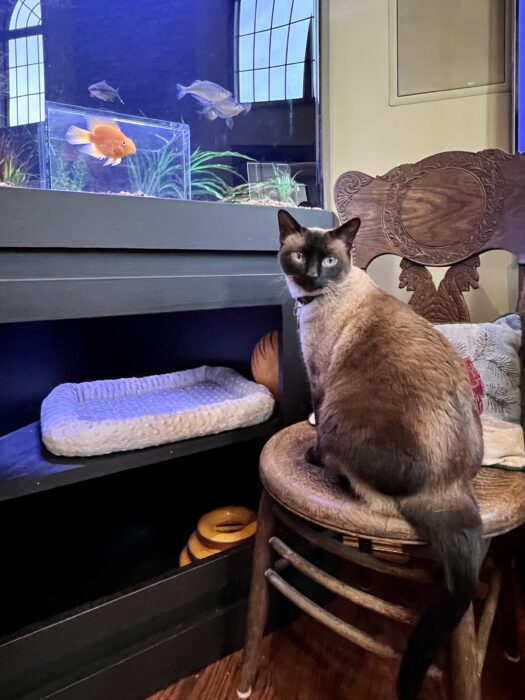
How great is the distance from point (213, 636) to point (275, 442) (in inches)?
17.7

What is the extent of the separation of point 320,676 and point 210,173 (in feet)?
3.71

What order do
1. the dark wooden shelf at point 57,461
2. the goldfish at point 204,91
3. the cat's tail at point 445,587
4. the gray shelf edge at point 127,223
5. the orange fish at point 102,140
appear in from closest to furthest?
the cat's tail at point 445,587
the gray shelf edge at point 127,223
the dark wooden shelf at point 57,461
the orange fish at point 102,140
the goldfish at point 204,91

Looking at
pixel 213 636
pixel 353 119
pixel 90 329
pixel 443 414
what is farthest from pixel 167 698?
pixel 353 119

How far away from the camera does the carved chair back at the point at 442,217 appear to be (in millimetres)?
1004

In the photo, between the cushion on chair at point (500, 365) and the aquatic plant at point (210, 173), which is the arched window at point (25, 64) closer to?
the aquatic plant at point (210, 173)

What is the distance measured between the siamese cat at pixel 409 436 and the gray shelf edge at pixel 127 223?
0.17m

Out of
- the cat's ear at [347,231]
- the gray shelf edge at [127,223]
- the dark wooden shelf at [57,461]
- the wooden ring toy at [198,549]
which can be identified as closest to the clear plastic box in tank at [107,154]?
→ the gray shelf edge at [127,223]

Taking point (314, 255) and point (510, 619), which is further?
point (510, 619)

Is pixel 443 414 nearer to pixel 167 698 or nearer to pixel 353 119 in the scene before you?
Answer: pixel 167 698

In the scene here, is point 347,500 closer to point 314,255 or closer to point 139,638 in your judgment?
point 314,255

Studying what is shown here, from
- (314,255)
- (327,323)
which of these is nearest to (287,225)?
(314,255)

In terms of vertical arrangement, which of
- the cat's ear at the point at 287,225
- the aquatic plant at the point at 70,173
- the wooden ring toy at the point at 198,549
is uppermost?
the aquatic plant at the point at 70,173

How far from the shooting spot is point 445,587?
24.0 inches

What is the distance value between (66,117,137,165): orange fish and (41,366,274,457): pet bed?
0.51 meters
